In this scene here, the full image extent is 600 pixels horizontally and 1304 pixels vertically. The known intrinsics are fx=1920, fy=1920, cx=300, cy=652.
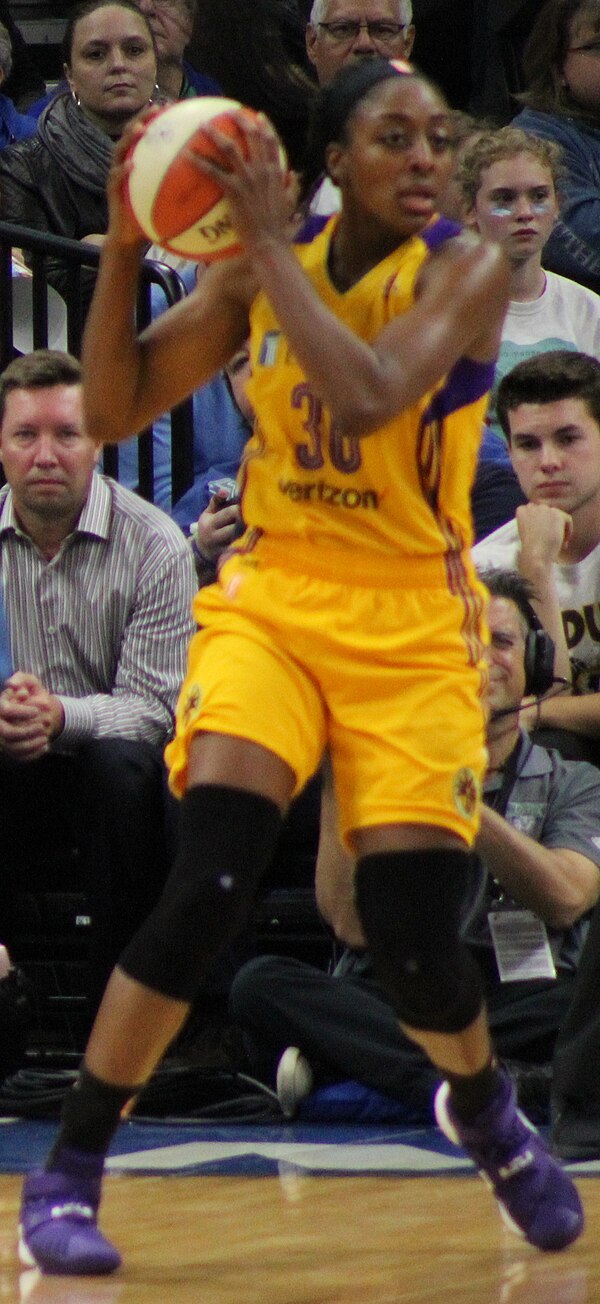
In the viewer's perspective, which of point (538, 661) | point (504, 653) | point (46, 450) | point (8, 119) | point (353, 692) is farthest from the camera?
point (8, 119)

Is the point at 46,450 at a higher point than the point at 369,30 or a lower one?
lower

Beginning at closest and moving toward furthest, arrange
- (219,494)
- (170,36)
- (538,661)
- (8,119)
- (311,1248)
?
(311,1248) → (538,661) → (219,494) → (170,36) → (8,119)

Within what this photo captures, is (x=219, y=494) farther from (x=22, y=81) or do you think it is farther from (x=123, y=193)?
(x=22, y=81)

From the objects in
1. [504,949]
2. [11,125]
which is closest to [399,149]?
[504,949]

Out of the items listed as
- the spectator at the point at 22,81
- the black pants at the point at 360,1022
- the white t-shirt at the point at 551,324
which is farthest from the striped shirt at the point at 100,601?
the spectator at the point at 22,81

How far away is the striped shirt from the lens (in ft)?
16.0

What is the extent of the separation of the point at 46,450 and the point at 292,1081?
1.70 meters

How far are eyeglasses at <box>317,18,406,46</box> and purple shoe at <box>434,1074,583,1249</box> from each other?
4.46 m

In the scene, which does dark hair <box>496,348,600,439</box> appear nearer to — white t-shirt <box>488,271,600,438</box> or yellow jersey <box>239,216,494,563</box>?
white t-shirt <box>488,271,600,438</box>

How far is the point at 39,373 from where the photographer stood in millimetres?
4898

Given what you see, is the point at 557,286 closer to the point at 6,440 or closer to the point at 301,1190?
the point at 6,440

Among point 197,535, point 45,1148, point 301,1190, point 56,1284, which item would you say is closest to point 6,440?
point 197,535

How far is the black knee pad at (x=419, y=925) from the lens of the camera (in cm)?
274

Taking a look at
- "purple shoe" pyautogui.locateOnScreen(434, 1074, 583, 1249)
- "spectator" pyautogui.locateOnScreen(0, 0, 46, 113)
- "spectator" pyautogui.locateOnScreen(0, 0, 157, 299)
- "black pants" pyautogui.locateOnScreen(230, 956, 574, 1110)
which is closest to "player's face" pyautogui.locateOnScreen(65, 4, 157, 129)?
"spectator" pyautogui.locateOnScreen(0, 0, 157, 299)
